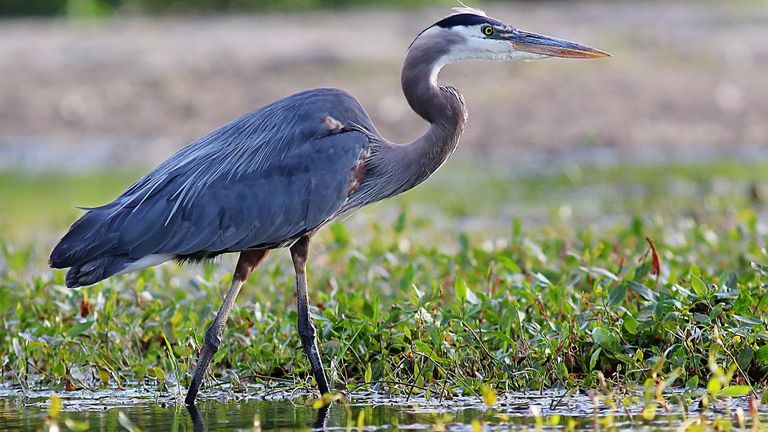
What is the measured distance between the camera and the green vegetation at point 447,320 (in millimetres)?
5922

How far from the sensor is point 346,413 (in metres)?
5.81

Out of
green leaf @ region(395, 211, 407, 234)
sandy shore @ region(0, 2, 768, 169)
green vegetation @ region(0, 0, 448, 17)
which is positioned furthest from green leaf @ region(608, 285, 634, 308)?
green vegetation @ region(0, 0, 448, 17)

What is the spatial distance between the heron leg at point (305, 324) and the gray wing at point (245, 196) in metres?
0.15

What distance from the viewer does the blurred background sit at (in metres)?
13.4

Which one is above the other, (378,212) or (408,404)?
(378,212)

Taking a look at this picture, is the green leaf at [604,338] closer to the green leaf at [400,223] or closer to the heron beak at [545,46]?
the heron beak at [545,46]

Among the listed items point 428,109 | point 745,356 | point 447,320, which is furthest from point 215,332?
point 745,356

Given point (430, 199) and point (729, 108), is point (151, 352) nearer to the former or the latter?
point (430, 199)

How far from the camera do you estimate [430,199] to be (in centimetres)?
1273

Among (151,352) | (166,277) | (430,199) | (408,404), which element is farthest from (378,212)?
(408,404)

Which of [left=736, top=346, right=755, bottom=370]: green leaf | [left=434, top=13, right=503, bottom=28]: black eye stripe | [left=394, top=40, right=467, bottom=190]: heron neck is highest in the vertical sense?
Result: [left=434, top=13, right=503, bottom=28]: black eye stripe

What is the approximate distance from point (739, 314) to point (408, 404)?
146cm

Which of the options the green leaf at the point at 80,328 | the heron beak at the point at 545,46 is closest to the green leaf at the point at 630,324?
the heron beak at the point at 545,46

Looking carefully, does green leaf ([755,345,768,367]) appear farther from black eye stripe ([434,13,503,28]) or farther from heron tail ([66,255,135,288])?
heron tail ([66,255,135,288])
